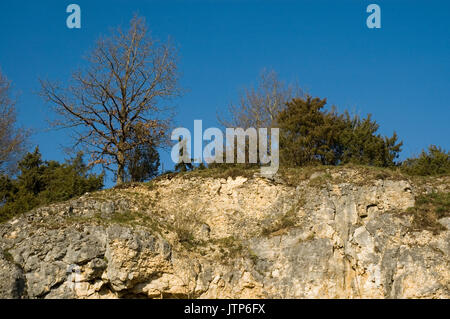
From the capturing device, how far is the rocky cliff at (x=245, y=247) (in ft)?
67.8

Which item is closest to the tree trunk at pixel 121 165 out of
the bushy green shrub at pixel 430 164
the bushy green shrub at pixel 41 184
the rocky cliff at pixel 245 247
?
the bushy green shrub at pixel 41 184

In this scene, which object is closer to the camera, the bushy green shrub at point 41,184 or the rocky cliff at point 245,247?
the rocky cliff at point 245,247

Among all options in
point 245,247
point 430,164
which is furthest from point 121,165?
point 430,164

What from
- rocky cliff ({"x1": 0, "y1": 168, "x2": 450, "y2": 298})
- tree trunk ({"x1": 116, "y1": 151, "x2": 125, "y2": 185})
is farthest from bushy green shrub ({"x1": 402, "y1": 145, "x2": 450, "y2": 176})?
tree trunk ({"x1": 116, "y1": 151, "x2": 125, "y2": 185})

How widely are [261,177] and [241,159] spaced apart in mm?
5160

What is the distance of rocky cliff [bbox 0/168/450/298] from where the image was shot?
814 inches

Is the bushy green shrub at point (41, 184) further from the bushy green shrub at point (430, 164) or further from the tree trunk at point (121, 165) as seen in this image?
the bushy green shrub at point (430, 164)

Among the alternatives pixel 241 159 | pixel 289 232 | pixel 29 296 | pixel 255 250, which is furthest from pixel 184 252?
pixel 241 159

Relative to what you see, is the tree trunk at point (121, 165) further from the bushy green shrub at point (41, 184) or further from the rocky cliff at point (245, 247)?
the rocky cliff at point (245, 247)

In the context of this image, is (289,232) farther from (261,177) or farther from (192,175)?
(192,175)

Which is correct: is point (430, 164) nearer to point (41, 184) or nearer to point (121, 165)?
point (121, 165)

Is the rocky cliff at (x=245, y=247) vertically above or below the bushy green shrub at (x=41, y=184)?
below

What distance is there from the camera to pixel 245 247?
74.6 ft

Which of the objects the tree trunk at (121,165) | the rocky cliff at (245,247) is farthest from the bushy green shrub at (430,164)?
the tree trunk at (121,165)
